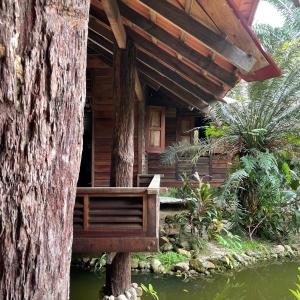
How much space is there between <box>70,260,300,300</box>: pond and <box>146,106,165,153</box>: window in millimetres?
3846

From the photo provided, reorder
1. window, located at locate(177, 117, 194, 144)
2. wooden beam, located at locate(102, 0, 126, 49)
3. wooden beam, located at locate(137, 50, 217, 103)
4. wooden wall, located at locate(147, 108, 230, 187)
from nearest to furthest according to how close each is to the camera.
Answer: wooden beam, located at locate(102, 0, 126, 49) → wooden beam, located at locate(137, 50, 217, 103) → wooden wall, located at locate(147, 108, 230, 187) → window, located at locate(177, 117, 194, 144)

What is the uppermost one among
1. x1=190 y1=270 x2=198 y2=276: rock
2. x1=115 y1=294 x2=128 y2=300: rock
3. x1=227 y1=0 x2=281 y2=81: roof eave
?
x1=227 y1=0 x2=281 y2=81: roof eave

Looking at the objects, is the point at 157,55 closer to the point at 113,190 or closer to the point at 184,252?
the point at 113,190

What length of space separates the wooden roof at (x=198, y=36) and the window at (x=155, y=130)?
3.23 metres

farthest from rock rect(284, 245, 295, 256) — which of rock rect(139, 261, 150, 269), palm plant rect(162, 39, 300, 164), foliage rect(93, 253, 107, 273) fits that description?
foliage rect(93, 253, 107, 273)

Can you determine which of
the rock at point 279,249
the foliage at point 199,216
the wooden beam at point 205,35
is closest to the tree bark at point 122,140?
the wooden beam at point 205,35

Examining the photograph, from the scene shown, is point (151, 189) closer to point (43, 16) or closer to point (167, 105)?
point (43, 16)

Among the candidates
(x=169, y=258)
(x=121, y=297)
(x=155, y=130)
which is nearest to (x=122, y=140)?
(x=121, y=297)

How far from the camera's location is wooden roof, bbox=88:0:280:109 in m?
2.74

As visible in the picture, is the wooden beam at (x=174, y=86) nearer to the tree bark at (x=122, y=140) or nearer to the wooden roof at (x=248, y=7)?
the tree bark at (x=122, y=140)

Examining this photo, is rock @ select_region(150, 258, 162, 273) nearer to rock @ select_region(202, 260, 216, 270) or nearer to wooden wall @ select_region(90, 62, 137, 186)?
rock @ select_region(202, 260, 216, 270)

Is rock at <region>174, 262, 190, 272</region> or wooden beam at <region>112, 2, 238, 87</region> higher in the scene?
wooden beam at <region>112, 2, 238, 87</region>

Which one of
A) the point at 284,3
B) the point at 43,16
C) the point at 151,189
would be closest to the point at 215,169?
the point at 284,3

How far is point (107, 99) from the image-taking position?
815 centimetres
